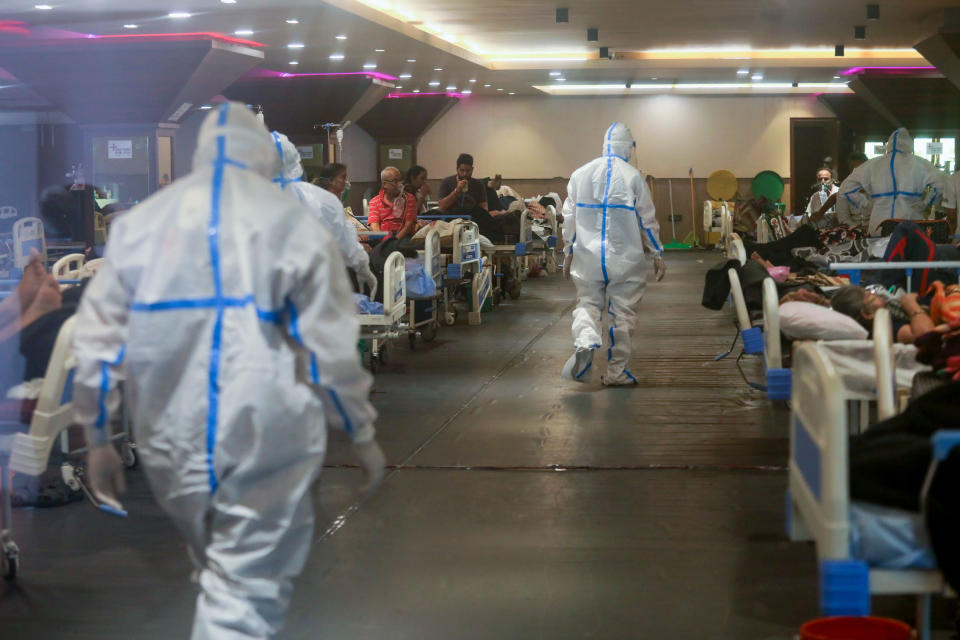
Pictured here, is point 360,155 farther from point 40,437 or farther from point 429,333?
point 40,437

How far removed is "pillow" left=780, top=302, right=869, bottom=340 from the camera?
4953 millimetres

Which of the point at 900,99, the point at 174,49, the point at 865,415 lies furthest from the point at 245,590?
the point at 900,99

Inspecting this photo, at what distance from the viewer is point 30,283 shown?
15.8 ft

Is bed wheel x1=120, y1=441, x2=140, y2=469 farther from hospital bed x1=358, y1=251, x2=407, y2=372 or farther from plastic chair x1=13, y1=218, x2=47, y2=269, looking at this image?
plastic chair x1=13, y1=218, x2=47, y2=269

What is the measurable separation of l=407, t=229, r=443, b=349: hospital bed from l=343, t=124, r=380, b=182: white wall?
1394 cm

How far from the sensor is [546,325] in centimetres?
1120

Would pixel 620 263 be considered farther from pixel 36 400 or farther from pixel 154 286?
pixel 154 286

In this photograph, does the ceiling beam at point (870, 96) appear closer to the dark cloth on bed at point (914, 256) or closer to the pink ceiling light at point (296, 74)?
the pink ceiling light at point (296, 74)

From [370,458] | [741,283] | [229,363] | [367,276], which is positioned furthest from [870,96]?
[229,363]

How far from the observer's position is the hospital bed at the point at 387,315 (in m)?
7.68

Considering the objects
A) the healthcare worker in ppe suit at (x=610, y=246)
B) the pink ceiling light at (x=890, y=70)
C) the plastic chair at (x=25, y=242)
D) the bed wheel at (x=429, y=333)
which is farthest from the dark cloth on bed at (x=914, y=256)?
the pink ceiling light at (x=890, y=70)

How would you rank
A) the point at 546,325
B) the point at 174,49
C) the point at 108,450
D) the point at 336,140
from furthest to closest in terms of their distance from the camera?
the point at 336,140 < the point at 174,49 < the point at 546,325 < the point at 108,450

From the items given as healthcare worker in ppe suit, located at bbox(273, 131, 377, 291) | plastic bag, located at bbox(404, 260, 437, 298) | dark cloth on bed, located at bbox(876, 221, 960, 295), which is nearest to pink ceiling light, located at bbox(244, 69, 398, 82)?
plastic bag, located at bbox(404, 260, 437, 298)

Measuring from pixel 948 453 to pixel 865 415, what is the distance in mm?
2078
